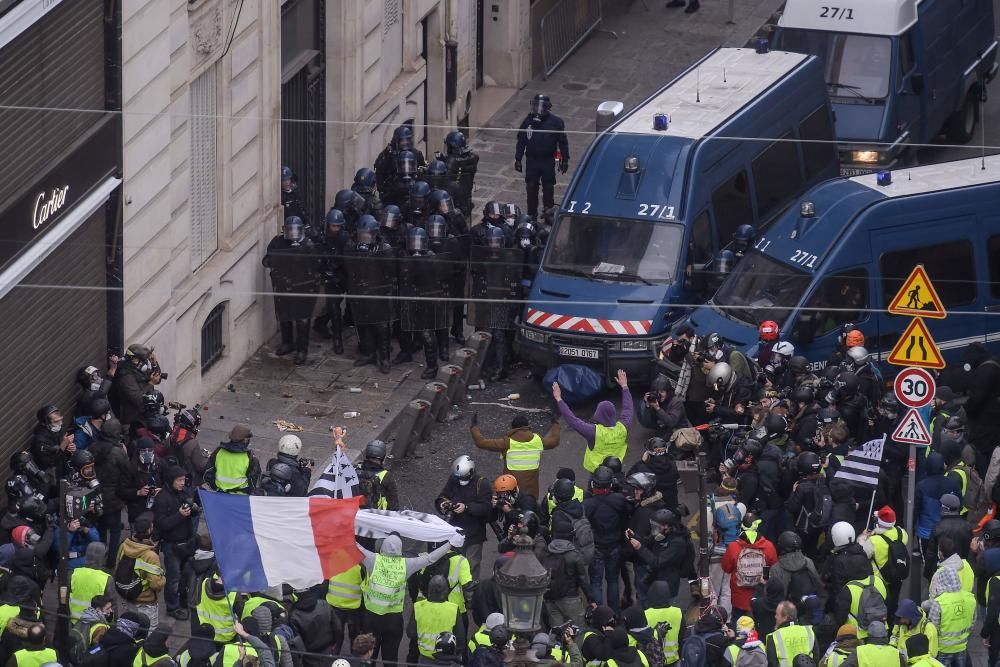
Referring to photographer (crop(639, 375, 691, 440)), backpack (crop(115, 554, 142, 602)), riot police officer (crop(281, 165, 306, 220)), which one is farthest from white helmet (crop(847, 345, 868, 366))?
backpack (crop(115, 554, 142, 602))

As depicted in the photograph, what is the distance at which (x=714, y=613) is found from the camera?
56.3ft

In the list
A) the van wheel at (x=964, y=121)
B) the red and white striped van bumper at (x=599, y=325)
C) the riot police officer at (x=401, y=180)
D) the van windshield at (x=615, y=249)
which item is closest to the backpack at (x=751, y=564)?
the red and white striped van bumper at (x=599, y=325)

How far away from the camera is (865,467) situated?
19.9 m

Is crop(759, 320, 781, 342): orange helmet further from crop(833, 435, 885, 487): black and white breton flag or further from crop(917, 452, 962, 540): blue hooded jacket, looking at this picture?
crop(917, 452, 962, 540): blue hooded jacket

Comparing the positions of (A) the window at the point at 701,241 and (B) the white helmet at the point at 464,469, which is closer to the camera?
(B) the white helmet at the point at 464,469

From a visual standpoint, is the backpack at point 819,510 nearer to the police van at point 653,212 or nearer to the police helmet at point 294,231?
the police van at point 653,212

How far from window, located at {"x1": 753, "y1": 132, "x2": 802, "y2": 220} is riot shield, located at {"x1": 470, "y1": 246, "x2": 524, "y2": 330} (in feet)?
9.87

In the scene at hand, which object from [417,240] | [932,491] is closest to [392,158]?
[417,240]

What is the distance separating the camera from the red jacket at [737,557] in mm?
18469

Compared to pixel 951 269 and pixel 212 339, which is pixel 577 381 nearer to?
pixel 212 339

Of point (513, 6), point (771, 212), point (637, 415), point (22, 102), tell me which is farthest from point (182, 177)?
point (513, 6)

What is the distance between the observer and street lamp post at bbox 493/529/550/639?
16969mm

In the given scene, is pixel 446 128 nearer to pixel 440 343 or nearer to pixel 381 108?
pixel 381 108

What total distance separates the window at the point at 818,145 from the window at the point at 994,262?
3261 millimetres
